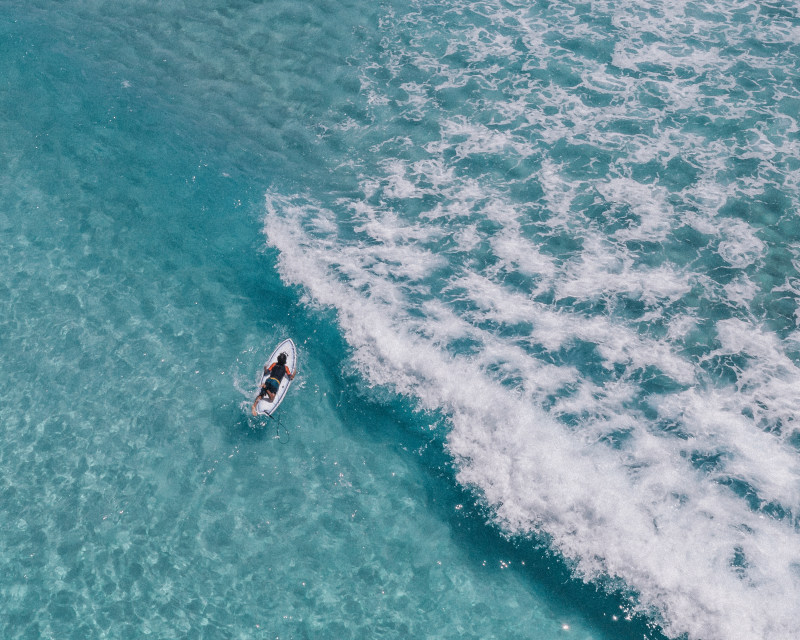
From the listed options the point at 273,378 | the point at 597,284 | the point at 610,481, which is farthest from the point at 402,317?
the point at 610,481

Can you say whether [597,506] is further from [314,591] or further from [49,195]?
[49,195]

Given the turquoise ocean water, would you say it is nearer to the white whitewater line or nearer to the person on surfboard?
the white whitewater line

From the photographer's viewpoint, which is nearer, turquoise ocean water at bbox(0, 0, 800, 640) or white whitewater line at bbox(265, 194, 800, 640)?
white whitewater line at bbox(265, 194, 800, 640)

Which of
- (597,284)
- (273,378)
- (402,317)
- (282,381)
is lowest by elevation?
(282,381)

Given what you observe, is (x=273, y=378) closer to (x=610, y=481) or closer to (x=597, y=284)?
(x=610, y=481)

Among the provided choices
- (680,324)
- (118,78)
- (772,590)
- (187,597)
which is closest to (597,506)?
(772,590)

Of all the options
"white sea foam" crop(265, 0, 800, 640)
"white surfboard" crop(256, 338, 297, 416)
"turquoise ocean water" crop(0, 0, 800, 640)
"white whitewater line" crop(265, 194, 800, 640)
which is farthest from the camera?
"white surfboard" crop(256, 338, 297, 416)

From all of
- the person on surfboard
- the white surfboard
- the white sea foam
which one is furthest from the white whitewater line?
the person on surfboard
